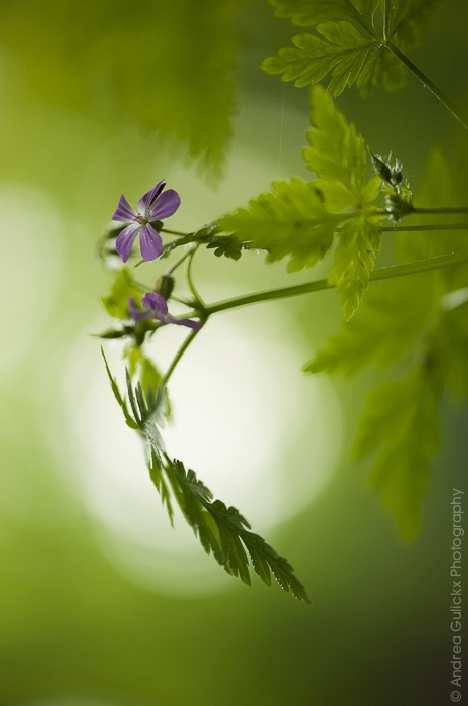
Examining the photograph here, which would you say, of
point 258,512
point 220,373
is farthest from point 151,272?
point 258,512

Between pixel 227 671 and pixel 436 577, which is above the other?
pixel 436 577

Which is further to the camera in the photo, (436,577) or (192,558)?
(192,558)

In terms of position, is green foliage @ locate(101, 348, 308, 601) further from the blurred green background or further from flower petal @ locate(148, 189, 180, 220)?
the blurred green background

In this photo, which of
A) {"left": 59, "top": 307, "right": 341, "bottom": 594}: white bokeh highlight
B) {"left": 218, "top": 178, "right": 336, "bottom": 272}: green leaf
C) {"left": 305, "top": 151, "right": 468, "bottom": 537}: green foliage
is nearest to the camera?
{"left": 218, "top": 178, "right": 336, "bottom": 272}: green leaf

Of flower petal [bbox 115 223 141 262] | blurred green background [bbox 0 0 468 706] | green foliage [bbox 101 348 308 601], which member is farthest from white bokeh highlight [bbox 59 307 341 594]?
green foliage [bbox 101 348 308 601]

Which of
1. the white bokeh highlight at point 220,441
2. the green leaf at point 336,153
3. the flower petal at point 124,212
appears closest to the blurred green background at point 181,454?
the white bokeh highlight at point 220,441

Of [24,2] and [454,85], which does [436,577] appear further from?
[24,2]

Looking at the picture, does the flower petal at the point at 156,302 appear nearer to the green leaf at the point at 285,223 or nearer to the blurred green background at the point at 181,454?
the green leaf at the point at 285,223

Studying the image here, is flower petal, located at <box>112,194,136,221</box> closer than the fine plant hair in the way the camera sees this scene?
No

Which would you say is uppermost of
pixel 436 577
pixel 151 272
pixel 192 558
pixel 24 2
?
pixel 24 2
